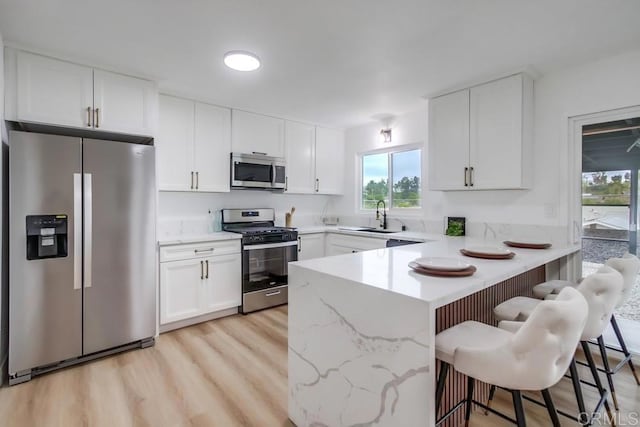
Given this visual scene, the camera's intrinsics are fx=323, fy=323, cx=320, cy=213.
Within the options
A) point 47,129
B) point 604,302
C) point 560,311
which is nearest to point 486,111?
point 604,302

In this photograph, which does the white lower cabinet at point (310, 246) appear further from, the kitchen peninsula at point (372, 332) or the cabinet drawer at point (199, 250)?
the kitchen peninsula at point (372, 332)

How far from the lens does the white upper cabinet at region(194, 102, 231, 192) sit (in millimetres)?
3453

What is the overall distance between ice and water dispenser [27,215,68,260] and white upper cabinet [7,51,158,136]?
717 mm

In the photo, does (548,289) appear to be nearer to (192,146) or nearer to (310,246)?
(310,246)

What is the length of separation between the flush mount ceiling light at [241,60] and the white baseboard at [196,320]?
7.75 feet

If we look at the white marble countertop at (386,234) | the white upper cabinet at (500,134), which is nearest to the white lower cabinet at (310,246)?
the white marble countertop at (386,234)

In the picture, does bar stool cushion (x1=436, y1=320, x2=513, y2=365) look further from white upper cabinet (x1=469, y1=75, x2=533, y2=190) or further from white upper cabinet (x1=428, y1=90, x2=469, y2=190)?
white upper cabinet (x1=428, y1=90, x2=469, y2=190)

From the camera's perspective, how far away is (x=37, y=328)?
2248 mm

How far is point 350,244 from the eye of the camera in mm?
3959

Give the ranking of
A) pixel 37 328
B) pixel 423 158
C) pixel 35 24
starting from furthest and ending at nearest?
pixel 423 158, pixel 37 328, pixel 35 24

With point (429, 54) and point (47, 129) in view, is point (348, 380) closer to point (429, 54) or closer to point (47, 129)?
point (429, 54)

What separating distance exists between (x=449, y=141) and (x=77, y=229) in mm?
3248

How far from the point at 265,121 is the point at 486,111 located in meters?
2.42

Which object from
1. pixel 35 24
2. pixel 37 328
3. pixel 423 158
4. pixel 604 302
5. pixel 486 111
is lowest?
pixel 37 328
